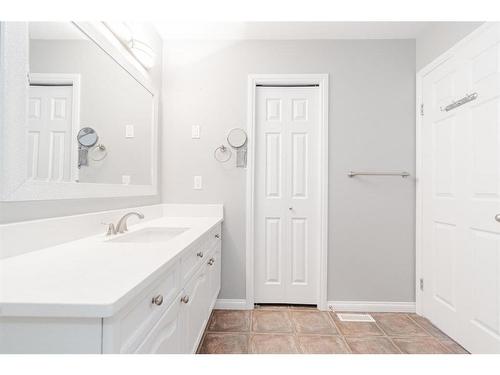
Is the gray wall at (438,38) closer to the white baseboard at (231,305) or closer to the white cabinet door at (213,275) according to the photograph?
the white cabinet door at (213,275)

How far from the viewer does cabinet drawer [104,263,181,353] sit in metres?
0.61

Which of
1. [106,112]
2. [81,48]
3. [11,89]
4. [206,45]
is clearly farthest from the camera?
[206,45]

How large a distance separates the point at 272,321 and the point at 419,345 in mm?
1028

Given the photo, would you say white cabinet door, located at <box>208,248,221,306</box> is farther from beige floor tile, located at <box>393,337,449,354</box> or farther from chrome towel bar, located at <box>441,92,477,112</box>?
chrome towel bar, located at <box>441,92,477,112</box>

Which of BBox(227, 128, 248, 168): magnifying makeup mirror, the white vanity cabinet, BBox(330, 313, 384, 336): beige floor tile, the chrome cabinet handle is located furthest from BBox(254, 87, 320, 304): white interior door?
the chrome cabinet handle

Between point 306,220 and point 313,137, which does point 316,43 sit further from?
point 306,220

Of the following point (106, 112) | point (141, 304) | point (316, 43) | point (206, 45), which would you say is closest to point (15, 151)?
point (106, 112)

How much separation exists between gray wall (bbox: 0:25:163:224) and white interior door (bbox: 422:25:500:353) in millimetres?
2267

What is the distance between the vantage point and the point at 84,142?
1.29 meters

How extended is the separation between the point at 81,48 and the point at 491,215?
2413mm

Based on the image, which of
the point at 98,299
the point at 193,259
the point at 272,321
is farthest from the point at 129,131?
the point at 272,321

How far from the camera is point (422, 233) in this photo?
83.7 inches

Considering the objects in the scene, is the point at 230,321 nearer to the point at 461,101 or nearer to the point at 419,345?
the point at 419,345

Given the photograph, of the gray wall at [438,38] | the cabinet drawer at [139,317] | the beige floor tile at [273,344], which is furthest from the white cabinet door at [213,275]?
the gray wall at [438,38]
